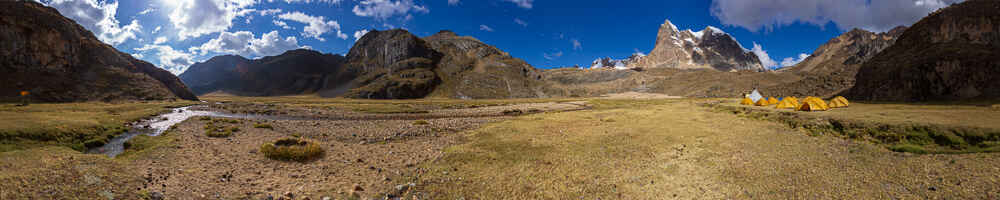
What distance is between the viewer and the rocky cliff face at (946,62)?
31672 mm

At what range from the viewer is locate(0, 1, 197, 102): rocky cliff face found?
54906 millimetres

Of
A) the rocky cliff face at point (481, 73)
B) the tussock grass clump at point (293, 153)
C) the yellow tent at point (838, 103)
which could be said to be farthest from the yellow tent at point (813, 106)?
the rocky cliff face at point (481, 73)

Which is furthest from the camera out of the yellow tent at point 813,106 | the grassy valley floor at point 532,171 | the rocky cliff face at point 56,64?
the rocky cliff face at point 56,64

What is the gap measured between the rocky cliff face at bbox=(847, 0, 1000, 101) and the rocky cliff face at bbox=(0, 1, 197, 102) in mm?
127855

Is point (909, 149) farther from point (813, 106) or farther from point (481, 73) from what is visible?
point (481, 73)

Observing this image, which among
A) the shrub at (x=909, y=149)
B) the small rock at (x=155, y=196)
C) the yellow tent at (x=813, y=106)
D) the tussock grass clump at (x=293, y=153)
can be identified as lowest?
the small rock at (x=155, y=196)

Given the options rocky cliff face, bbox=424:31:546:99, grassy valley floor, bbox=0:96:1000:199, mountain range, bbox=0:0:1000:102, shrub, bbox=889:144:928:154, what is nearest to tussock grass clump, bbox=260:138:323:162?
grassy valley floor, bbox=0:96:1000:199

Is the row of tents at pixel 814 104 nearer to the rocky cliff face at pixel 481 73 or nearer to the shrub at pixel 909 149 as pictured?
the shrub at pixel 909 149

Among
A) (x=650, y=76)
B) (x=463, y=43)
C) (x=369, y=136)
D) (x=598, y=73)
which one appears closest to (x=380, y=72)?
(x=463, y=43)

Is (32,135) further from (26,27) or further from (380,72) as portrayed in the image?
(380,72)

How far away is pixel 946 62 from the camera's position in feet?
113

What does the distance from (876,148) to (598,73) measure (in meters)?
154

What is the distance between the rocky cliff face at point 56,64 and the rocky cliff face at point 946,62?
419 feet

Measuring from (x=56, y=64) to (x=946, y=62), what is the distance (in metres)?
146
